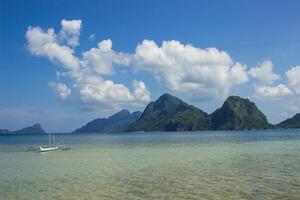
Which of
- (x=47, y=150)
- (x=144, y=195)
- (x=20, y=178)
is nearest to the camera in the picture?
(x=144, y=195)

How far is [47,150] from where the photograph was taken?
7306 cm

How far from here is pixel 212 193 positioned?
2177cm

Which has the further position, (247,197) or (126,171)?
(126,171)

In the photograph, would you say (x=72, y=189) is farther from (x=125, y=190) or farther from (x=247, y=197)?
(x=247, y=197)

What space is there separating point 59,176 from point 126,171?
5.67 meters

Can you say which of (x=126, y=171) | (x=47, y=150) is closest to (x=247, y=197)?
(x=126, y=171)

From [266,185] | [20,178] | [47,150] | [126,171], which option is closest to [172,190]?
[266,185]

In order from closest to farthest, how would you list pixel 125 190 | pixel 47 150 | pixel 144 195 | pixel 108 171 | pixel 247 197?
1. pixel 247 197
2. pixel 144 195
3. pixel 125 190
4. pixel 108 171
5. pixel 47 150

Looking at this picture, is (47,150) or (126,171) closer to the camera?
(126,171)

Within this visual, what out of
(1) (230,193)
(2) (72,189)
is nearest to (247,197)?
(1) (230,193)

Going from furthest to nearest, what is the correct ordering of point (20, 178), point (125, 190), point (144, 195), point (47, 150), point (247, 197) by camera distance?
point (47, 150)
point (20, 178)
point (125, 190)
point (144, 195)
point (247, 197)

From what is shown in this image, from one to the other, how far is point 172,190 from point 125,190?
2.85 metres

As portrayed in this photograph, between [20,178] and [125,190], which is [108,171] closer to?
[20,178]

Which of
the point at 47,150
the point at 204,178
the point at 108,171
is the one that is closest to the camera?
the point at 204,178
